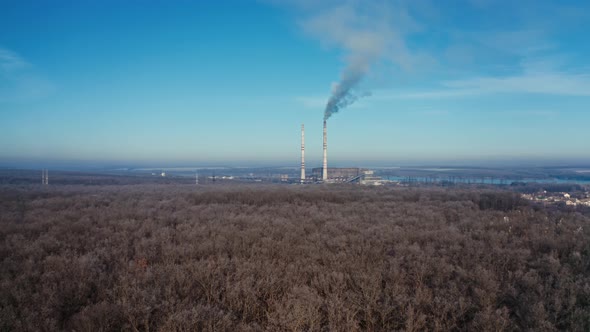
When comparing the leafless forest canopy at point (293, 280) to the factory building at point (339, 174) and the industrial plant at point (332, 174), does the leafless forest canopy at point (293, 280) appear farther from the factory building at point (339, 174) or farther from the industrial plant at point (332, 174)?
the factory building at point (339, 174)

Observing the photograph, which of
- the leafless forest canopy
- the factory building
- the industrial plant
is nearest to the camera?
the leafless forest canopy

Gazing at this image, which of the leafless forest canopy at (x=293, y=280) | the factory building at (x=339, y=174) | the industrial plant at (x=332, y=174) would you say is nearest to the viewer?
the leafless forest canopy at (x=293, y=280)

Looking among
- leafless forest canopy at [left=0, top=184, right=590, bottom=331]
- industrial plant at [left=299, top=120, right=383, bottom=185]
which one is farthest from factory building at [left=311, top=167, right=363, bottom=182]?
leafless forest canopy at [left=0, top=184, right=590, bottom=331]

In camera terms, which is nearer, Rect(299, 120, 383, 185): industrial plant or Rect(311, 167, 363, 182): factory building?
Rect(299, 120, 383, 185): industrial plant

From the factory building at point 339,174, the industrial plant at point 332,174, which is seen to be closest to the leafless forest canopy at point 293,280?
the industrial plant at point 332,174

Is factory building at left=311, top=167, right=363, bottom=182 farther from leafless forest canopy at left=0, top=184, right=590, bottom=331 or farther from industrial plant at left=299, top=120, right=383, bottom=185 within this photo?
leafless forest canopy at left=0, top=184, right=590, bottom=331

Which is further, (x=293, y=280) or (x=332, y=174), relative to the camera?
(x=332, y=174)

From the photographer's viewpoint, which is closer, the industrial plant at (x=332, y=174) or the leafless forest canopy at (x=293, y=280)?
the leafless forest canopy at (x=293, y=280)

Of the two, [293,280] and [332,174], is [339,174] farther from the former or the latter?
[293,280]

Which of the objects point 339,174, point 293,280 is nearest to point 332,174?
point 339,174

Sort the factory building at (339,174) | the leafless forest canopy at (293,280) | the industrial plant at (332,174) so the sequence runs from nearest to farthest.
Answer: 1. the leafless forest canopy at (293,280)
2. the industrial plant at (332,174)
3. the factory building at (339,174)

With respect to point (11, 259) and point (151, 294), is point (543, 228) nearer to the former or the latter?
point (151, 294)
